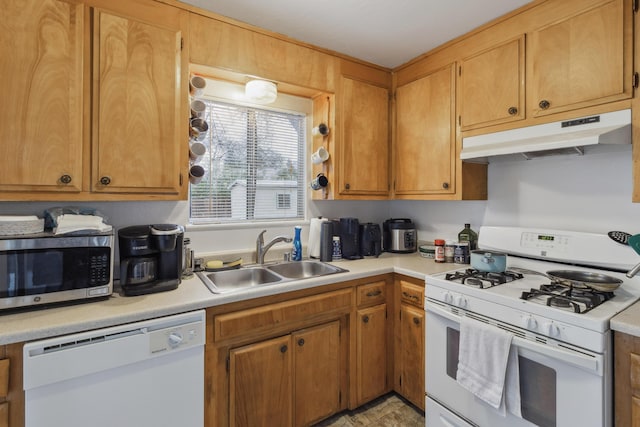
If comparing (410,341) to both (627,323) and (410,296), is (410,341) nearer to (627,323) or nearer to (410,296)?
(410,296)

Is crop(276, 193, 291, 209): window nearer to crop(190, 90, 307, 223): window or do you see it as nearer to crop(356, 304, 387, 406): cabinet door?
crop(190, 90, 307, 223): window

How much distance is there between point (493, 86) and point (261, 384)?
2.15 m

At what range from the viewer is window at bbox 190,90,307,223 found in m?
2.12

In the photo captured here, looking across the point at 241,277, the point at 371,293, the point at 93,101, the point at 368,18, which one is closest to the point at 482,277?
the point at 371,293

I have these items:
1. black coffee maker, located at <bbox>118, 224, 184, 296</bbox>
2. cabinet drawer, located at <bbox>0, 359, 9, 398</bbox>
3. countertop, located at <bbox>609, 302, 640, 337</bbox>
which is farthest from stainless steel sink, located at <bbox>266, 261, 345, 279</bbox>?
countertop, located at <bbox>609, 302, 640, 337</bbox>

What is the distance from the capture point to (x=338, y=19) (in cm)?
188

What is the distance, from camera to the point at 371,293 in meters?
2.01

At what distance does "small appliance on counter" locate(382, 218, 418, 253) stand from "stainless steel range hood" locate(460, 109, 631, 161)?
2.45 feet

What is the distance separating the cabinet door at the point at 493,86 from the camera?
1800 millimetres

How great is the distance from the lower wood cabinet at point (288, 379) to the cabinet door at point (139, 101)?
966mm

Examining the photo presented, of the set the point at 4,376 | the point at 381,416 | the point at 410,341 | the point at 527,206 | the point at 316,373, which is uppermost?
the point at 527,206

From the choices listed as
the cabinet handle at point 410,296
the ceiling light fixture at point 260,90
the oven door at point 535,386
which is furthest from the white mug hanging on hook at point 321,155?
the oven door at point 535,386

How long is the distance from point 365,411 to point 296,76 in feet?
7.28

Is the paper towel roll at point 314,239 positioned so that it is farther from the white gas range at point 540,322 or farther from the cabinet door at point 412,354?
the white gas range at point 540,322
